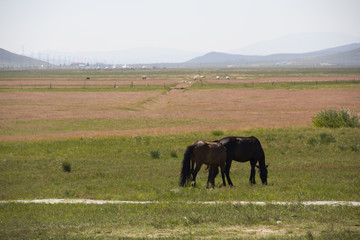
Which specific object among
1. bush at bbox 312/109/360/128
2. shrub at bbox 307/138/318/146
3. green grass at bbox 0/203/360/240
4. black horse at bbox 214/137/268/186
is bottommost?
shrub at bbox 307/138/318/146

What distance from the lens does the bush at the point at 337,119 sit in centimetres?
3288

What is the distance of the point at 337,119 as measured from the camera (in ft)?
109

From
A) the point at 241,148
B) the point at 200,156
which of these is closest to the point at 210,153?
the point at 200,156

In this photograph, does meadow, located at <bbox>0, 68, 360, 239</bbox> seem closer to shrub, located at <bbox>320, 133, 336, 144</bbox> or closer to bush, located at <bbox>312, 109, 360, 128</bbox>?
shrub, located at <bbox>320, 133, 336, 144</bbox>

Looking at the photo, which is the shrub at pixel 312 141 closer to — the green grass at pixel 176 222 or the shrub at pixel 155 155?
the shrub at pixel 155 155

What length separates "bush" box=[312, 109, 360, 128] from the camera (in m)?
32.9

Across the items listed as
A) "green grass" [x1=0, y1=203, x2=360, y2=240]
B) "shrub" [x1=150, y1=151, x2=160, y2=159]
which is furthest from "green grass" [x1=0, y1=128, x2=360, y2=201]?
"green grass" [x1=0, y1=203, x2=360, y2=240]

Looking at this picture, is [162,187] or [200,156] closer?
[200,156]

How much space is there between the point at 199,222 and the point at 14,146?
65.2 feet

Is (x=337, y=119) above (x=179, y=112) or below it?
above

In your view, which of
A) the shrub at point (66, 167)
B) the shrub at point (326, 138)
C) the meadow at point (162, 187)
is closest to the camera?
the meadow at point (162, 187)

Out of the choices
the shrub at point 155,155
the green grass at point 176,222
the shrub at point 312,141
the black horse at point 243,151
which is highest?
the black horse at point 243,151

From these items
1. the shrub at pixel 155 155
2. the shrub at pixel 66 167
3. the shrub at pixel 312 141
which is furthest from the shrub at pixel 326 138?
the shrub at pixel 66 167

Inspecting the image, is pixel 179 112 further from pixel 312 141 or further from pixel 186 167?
pixel 186 167
